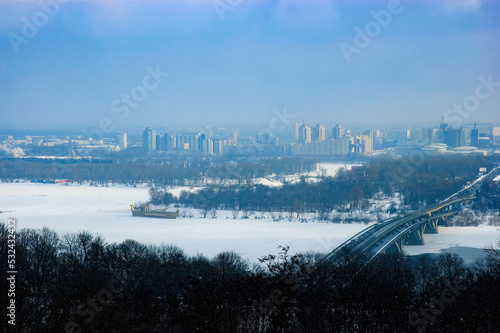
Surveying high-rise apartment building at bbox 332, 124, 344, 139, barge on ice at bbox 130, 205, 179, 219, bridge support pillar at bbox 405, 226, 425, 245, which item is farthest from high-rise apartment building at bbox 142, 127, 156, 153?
bridge support pillar at bbox 405, 226, 425, 245

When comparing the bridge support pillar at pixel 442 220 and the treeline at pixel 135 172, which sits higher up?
the treeline at pixel 135 172

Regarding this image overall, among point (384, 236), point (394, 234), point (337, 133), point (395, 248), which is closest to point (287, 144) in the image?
point (337, 133)

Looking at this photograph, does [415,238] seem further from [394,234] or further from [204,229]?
[204,229]

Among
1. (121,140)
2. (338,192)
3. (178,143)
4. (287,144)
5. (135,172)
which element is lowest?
(338,192)

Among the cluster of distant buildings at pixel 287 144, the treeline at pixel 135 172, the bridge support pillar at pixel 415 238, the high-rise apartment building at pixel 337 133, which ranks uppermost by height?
the high-rise apartment building at pixel 337 133

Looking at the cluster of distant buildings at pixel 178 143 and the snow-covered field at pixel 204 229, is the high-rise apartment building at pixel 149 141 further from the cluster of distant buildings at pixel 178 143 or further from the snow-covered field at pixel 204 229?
the snow-covered field at pixel 204 229

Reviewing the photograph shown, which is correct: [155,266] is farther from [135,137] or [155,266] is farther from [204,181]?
[135,137]

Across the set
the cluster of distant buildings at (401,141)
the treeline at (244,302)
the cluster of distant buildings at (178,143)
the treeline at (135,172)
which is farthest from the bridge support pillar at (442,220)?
the cluster of distant buildings at (178,143)
